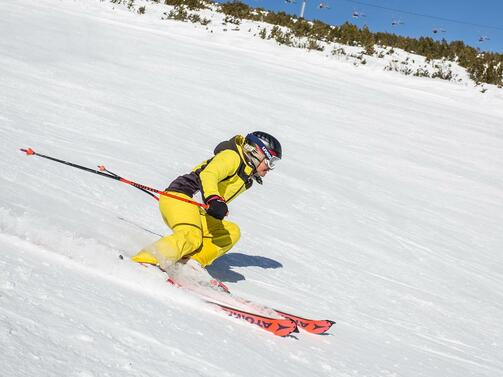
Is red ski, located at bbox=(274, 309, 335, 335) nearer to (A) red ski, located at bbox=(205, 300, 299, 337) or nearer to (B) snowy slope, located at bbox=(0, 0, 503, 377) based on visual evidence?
(B) snowy slope, located at bbox=(0, 0, 503, 377)

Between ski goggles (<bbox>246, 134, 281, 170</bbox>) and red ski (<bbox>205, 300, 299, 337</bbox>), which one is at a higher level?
ski goggles (<bbox>246, 134, 281, 170</bbox>)

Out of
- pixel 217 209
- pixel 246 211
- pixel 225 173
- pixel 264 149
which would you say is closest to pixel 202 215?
pixel 225 173

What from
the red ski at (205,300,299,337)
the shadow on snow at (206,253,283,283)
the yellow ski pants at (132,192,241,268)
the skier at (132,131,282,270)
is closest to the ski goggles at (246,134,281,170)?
the skier at (132,131,282,270)

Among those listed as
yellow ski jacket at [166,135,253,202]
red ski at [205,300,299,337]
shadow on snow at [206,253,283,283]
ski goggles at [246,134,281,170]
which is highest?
ski goggles at [246,134,281,170]

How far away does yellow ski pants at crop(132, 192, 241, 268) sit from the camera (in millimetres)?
4348

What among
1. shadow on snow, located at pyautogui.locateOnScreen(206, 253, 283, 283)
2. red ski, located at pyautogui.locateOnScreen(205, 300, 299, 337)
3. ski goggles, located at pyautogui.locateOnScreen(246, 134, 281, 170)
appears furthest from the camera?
shadow on snow, located at pyautogui.locateOnScreen(206, 253, 283, 283)

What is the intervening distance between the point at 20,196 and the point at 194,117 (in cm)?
699

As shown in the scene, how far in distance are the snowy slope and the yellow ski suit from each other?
30 centimetres

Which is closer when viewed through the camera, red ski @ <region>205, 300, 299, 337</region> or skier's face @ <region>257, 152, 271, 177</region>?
red ski @ <region>205, 300, 299, 337</region>

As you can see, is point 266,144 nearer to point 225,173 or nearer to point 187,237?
point 225,173

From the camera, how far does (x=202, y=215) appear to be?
516cm

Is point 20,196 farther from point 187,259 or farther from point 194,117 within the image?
point 194,117

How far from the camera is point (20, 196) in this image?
5109mm

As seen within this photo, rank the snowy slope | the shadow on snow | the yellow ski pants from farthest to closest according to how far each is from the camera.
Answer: the shadow on snow, the yellow ski pants, the snowy slope
